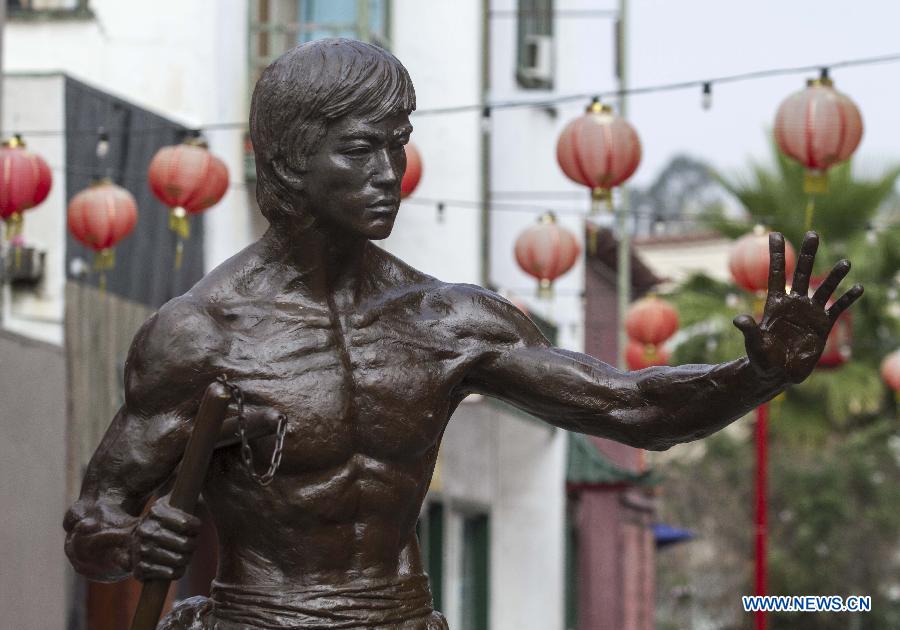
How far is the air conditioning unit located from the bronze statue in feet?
60.0

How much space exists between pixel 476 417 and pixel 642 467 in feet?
36.5

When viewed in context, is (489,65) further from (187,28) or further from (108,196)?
(108,196)

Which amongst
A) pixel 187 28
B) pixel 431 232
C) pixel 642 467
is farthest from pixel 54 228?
pixel 642 467

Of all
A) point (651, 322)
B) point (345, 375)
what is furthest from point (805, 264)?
point (651, 322)

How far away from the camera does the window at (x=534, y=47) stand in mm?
22703

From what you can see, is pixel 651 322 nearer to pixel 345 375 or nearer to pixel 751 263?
pixel 751 263

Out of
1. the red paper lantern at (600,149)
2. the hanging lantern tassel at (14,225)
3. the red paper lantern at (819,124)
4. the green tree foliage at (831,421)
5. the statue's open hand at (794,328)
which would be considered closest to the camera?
the statue's open hand at (794,328)

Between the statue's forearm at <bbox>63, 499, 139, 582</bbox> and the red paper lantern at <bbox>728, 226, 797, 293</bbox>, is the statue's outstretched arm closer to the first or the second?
the statue's forearm at <bbox>63, 499, 139, 582</bbox>

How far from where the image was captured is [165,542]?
3998 mm

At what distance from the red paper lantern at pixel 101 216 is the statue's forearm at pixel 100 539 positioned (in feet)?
27.9

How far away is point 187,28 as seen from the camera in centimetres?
1575

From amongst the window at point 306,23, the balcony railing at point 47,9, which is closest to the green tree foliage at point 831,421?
the window at point 306,23

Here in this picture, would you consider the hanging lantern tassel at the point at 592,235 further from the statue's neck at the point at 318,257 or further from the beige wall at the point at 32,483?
the statue's neck at the point at 318,257

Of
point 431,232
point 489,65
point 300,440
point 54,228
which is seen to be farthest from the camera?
point 489,65
